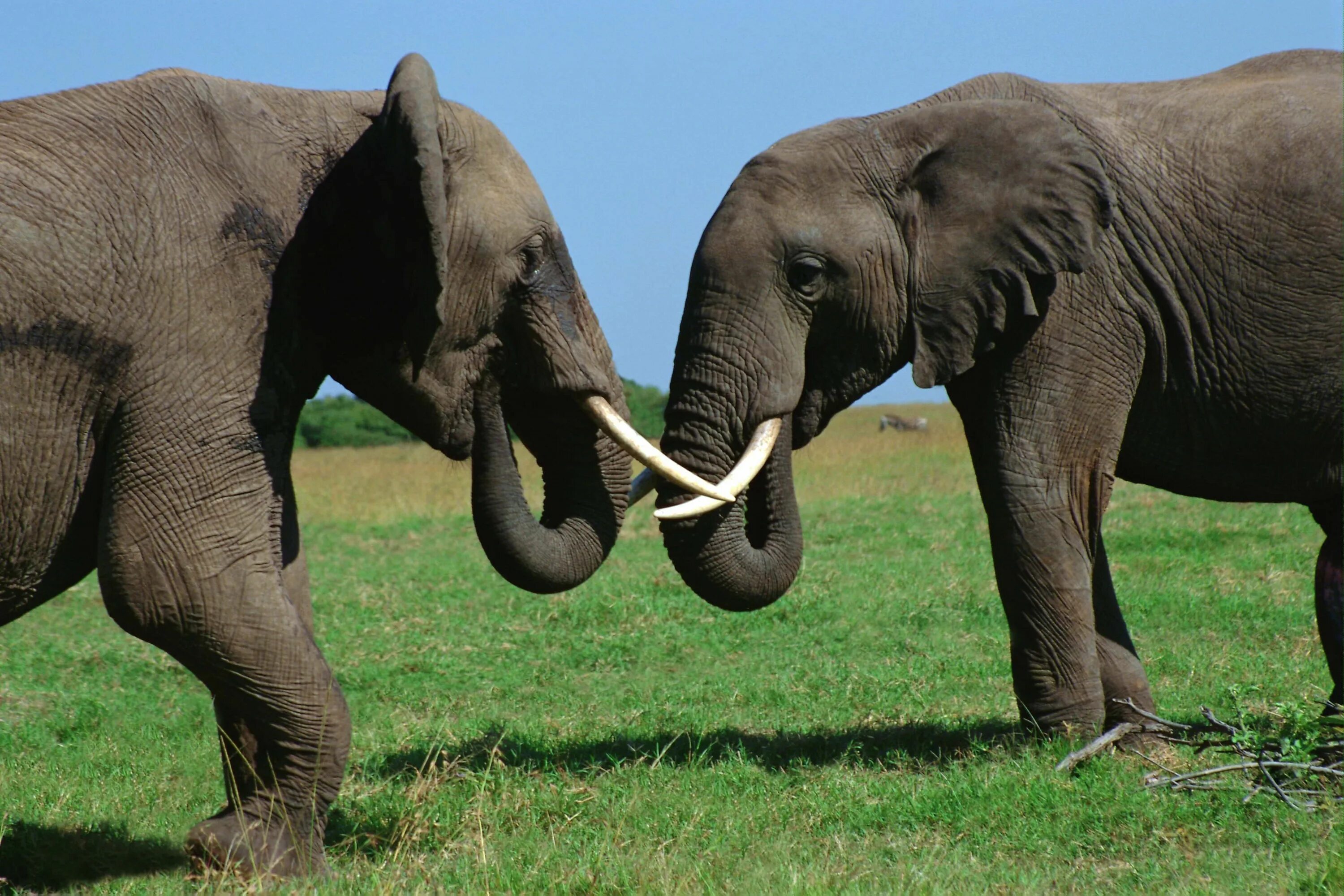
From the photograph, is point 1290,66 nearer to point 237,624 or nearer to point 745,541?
point 745,541

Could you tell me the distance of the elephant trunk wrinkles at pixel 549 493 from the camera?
533 cm

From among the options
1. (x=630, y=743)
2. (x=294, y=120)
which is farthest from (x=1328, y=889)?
(x=294, y=120)

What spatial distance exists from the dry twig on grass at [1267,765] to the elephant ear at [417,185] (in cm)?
294

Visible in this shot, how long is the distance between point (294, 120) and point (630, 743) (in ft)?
10.6

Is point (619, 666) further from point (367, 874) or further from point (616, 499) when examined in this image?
point (367, 874)

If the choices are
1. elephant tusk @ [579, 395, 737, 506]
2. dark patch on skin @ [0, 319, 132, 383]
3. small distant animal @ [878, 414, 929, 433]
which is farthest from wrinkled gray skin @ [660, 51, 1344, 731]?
small distant animal @ [878, 414, 929, 433]

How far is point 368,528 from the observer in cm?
1683

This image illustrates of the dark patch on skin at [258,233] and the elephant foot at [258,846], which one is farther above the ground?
the dark patch on skin at [258,233]

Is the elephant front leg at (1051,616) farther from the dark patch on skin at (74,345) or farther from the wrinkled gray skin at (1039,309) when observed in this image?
the dark patch on skin at (74,345)

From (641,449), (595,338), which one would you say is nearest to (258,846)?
(641,449)

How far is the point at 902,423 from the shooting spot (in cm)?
3528

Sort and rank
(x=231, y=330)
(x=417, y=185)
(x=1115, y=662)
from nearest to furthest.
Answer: (x=231, y=330) < (x=417, y=185) < (x=1115, y=662)

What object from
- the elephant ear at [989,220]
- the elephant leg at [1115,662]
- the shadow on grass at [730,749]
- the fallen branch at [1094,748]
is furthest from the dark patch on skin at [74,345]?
the elephant leg at [1115,662]

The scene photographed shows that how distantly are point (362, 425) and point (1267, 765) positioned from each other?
4067 cm
